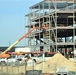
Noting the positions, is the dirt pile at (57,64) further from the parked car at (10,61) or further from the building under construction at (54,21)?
the building under construction at (54,21)

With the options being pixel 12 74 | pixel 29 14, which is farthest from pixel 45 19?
pixel 12 74

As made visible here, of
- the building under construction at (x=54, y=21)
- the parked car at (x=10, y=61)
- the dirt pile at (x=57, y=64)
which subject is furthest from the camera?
the building under construction at (x=54, y=21)

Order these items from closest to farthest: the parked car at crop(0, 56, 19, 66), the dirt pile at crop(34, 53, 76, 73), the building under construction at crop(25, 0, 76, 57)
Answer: the dirt pile at crop(34, 53, 76, 73)
the parked car at crop(0, 56, 19, 66)
the building under construction at crop(25, 0, 76, 57)

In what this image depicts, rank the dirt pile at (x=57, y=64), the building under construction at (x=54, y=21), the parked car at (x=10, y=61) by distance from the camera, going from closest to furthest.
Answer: the dirt pile at (x=57, y=64) → the parked car at (x=10, y=61) → the building under construction at (x=54, y=21)

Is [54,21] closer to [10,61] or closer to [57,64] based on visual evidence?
[10,61]

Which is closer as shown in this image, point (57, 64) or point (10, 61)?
point (57, 64)

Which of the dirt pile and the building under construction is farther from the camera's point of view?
the building under construction

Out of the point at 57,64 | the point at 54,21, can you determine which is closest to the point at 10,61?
the point at 57,64

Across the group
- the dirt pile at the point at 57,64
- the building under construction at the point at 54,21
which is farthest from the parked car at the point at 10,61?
the building under construction at the point at 54,21

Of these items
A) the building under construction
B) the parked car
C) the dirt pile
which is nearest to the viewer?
the dirt pile

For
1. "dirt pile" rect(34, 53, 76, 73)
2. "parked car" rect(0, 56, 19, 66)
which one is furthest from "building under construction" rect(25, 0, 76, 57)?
"dirt pile" rect(34, 53, 76, 73)

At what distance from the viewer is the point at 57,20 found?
7644 cm

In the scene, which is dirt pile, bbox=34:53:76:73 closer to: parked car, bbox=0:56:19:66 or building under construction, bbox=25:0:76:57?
parked car, bbox=0:56:19:66

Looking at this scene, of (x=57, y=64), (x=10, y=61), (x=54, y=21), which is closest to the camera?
(x=57, y=64)
